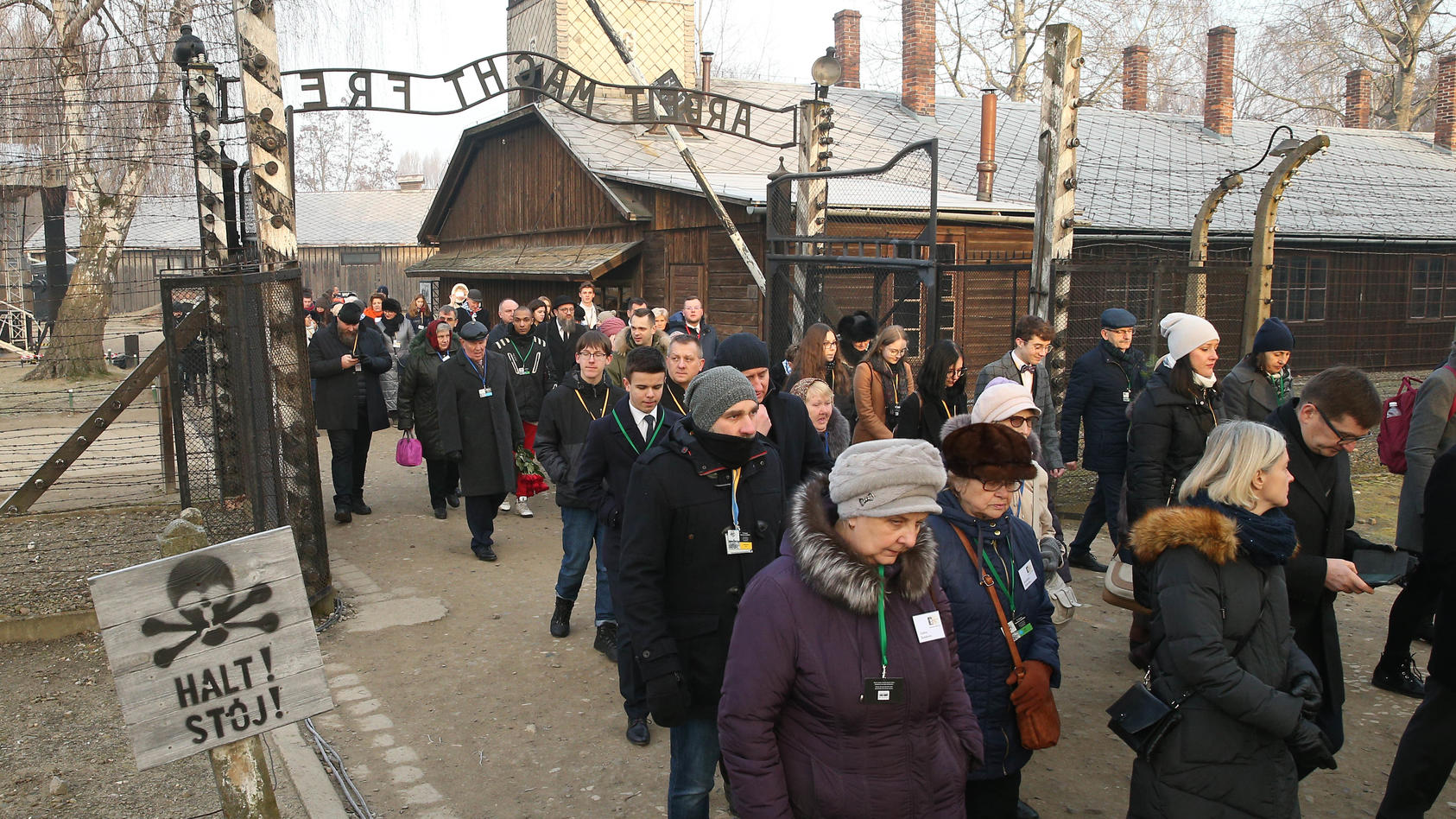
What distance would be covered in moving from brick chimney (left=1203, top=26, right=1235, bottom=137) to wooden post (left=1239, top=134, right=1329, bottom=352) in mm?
18328

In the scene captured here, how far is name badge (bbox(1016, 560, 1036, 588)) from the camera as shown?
3.46 m

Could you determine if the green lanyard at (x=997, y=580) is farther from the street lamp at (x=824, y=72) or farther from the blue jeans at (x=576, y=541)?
the street lamp at (x=824, y=72)

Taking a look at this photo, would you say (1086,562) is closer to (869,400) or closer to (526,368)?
(869,400)

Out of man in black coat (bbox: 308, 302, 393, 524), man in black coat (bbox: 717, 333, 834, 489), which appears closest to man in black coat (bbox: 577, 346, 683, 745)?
man in black coat (bbox: 717, 333, 834, 489)

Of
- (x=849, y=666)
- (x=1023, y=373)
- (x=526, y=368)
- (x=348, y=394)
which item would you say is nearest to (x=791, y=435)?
(x=849, y=666)

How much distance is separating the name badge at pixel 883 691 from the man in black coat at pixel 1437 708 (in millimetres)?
2331

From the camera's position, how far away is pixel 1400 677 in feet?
18.1

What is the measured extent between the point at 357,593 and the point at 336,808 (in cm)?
318

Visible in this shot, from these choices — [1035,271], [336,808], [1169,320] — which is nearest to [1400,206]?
[1035,271]

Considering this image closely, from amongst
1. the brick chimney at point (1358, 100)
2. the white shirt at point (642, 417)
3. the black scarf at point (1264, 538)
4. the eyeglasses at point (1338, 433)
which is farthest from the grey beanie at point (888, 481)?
the brick chimney at point (1358, 100)

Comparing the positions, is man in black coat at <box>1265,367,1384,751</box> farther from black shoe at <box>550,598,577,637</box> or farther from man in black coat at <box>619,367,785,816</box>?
black shoe at <box>550,598,577,637</box>

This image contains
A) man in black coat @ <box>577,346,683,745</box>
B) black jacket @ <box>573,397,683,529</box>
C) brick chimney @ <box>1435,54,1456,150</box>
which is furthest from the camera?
brick chimney @ <box>1435,54,1456,150</box>

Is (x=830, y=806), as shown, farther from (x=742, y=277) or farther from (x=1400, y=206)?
(x=1400, y=206)

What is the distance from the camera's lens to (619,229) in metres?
19.0
